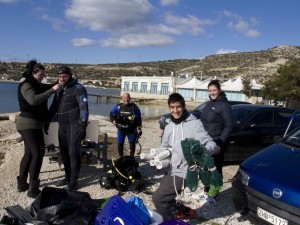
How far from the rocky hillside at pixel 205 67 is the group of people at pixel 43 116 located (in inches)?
3046

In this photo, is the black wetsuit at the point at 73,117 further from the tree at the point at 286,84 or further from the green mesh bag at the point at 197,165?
the tree at the point at 286,84

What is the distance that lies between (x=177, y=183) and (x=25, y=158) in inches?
118

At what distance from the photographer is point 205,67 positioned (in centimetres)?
11700

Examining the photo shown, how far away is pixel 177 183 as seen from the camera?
393cm

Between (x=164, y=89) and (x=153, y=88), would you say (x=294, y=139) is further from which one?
(x=153, y=88)

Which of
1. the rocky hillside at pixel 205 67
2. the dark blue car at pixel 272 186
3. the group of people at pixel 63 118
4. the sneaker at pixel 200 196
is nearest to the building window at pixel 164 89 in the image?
the rocky hillside at pixel 205 67

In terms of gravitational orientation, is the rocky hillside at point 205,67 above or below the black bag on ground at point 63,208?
above

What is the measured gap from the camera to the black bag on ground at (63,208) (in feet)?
12.3

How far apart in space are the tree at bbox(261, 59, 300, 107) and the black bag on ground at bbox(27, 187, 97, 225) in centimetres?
3482

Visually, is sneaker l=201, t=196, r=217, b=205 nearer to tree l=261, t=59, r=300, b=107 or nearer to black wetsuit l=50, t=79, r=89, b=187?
black wetsuit l=50, t=79, r=89, b=187

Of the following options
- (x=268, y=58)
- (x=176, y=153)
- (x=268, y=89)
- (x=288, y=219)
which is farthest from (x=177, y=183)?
(x=268, y=58)

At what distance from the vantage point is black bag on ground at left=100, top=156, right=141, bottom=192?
19.9 feet

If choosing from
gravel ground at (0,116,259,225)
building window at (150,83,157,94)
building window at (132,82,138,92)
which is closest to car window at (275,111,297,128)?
gravel ground at (0,116,259,225)

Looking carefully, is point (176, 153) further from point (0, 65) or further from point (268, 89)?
point (0, 65)
